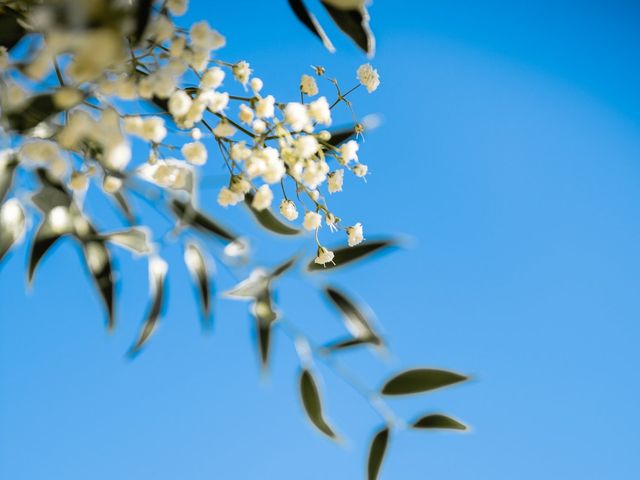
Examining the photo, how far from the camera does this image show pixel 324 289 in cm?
59

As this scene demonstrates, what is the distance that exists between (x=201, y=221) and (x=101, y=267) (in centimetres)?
9

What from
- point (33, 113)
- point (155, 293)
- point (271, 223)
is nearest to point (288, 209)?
point (271, 223)

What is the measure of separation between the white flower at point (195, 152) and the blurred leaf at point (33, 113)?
0.43 ft

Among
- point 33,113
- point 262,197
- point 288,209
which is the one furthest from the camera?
point 288,209

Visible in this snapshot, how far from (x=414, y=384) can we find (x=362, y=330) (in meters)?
0.06

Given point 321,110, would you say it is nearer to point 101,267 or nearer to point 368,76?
point 368,76

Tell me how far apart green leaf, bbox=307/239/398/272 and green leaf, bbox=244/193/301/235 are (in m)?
0.04

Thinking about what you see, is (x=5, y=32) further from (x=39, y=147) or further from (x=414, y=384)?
(x=414, y=384)

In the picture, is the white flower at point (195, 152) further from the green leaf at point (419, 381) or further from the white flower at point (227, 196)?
the green leaf at point (419, 381)

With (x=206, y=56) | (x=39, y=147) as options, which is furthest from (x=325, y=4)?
(x=39, y=147)

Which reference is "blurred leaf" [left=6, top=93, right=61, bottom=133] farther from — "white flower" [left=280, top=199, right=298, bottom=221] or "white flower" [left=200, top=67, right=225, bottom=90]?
"white flower" [left=280, top=199, right=298, bottom=221]

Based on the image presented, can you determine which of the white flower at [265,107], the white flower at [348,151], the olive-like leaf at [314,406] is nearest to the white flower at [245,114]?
the white flower at [265,107]

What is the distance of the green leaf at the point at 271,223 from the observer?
1.96ft

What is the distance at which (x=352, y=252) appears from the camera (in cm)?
62
